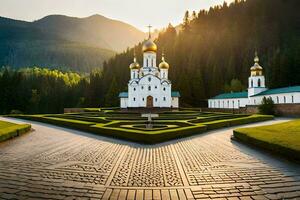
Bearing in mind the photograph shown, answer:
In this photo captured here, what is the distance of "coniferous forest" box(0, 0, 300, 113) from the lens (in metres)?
68.9

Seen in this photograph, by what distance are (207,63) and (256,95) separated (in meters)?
33.2

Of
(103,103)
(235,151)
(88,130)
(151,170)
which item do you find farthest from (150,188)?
(103,103)

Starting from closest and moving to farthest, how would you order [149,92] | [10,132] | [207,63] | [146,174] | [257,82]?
[146,174], [10,132], [149,92], [257,82], [207,63]

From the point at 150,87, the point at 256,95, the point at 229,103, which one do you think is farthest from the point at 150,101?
the point at 256,95

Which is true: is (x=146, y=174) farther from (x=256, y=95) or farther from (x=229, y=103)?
(x=229, y=103)

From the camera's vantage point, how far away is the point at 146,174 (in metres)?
8.50

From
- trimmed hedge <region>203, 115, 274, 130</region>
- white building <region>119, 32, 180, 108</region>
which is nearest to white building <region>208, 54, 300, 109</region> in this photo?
trimmed hedge <region>203, 115, 274, 130</region>

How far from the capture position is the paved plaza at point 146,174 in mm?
6602

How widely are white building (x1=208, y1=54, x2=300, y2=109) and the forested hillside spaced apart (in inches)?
221

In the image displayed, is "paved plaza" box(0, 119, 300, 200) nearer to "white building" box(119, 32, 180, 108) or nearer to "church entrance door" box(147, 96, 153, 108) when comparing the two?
"church entrance door" box(147, 96, 153, 108)

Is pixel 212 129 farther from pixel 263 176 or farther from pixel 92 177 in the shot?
pixel 92 177

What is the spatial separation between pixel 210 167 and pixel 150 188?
3157 millimetres

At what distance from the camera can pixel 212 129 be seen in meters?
22.2

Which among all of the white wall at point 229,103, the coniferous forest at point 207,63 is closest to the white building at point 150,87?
the coniferous forest at point 207,63
